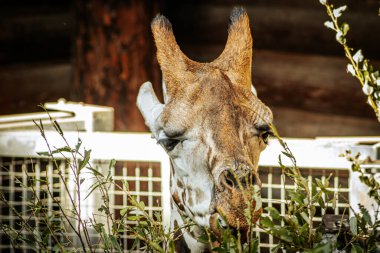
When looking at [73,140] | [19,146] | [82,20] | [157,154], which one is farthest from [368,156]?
[82,20]

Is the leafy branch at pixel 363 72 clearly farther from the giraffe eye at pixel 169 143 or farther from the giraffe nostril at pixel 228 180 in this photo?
the giraffe eye at pixel 169 143

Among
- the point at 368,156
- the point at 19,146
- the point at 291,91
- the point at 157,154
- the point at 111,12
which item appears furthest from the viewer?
the point at 291,91

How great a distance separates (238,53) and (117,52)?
272 centimetres

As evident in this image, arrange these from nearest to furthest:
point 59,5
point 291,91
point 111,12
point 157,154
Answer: point 157,154
point 111,12
point 291,91
point 59,5

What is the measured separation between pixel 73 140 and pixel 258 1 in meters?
2.65

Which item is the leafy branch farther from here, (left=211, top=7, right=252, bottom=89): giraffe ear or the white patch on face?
the white patch on face

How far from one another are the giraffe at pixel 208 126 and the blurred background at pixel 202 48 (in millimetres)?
2637

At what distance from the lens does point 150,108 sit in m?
2.39

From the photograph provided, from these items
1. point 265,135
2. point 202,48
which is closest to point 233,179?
point 265,135

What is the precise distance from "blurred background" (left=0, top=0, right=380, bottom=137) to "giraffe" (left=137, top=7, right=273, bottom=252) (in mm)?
2637

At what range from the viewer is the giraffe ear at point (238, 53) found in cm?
237

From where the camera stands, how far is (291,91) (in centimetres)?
537

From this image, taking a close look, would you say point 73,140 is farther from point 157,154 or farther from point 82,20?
point 82,20

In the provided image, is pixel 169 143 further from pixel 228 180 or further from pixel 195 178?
pixel 228 180
